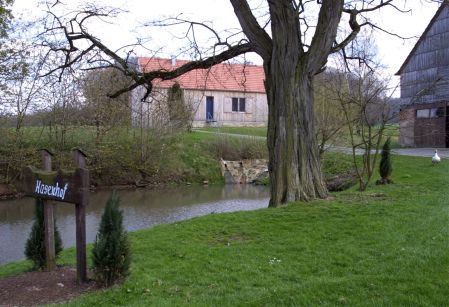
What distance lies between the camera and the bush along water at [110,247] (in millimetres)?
5750

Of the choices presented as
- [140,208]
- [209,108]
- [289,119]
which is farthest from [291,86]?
[209,108]

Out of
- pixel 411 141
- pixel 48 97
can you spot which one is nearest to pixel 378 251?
pixel 48 97

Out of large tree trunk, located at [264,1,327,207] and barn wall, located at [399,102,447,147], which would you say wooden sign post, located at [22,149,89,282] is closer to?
large tree trunk, located at [264,1,327,207]

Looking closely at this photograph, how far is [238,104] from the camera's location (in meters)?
42.2

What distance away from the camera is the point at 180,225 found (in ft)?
34.1

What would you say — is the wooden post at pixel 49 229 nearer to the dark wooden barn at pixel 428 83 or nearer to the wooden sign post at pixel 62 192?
the wooden sign post at pixel 62 192

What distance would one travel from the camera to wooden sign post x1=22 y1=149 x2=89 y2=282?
606 centimetres

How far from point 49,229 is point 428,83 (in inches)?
1052

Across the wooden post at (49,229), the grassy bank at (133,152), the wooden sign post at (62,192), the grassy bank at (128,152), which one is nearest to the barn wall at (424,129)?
the grassy bank at (133,152)

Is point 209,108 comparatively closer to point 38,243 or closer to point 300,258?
point 38,243

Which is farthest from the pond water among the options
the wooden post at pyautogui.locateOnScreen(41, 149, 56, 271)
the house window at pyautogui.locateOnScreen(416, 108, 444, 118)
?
the house window at pyautogui.locateOnScreen(416, 108, 444, 118)

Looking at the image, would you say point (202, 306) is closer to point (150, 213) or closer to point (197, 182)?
point (150, 213)

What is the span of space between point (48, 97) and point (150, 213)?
8.64 meters

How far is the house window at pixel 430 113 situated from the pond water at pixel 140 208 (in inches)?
508
